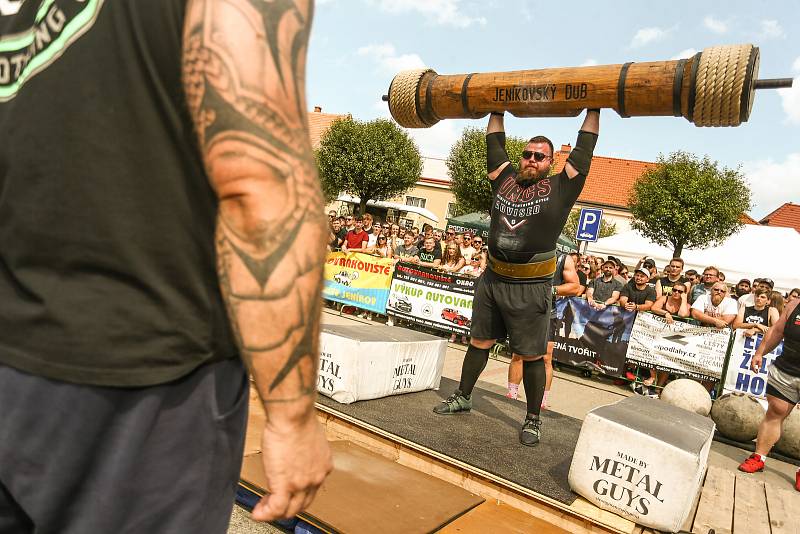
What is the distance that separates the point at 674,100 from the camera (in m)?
3.42

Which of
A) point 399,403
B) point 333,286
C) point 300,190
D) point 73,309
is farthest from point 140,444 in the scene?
point 333,286

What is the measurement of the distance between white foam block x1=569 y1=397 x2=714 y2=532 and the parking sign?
591 cm

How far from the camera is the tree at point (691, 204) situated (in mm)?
24125

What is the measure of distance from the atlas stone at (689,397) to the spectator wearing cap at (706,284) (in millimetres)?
2236

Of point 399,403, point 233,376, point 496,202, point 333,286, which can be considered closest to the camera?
point 233,376

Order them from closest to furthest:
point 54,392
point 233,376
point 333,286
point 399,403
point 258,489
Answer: point 54,392 → point 233,376 → point 258,489 → point 399,403 → point 333,286

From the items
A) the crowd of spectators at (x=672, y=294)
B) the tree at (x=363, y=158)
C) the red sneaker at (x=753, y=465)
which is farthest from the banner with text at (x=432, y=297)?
the tree at (x=363, y=158)

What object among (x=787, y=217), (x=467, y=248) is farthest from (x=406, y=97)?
(x=787, y=217)

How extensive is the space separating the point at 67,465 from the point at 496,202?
12.2ft

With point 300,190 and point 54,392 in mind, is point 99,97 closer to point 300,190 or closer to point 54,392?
point 300,190

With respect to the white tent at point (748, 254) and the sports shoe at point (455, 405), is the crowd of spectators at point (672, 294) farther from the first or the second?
the white tent at point (748, 254)

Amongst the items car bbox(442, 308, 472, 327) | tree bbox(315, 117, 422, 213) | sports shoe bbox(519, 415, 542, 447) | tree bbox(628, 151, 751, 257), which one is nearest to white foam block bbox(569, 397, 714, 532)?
sports shoe bbox(519, 415, 542, 447)

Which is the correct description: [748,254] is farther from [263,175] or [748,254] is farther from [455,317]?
[263,175]

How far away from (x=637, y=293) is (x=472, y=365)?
491 cm
